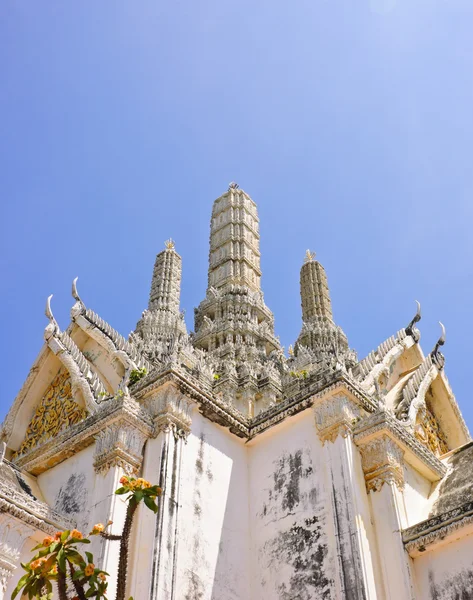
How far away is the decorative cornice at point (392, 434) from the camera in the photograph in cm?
1344

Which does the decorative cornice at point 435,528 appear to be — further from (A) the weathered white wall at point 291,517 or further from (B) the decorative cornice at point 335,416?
(B) the decorative cornice at point 335,416

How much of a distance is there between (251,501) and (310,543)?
2.11 m

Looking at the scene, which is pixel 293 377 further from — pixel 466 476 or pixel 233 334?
pixel 466 476

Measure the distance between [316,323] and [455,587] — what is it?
21.9 metres

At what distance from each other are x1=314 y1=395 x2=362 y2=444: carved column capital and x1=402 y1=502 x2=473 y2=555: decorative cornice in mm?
2273

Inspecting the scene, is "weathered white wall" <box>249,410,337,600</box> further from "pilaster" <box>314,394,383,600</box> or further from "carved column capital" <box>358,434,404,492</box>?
"carved column capital" <box>358,434,404,492</box>

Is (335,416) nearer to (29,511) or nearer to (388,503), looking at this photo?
(388,503)

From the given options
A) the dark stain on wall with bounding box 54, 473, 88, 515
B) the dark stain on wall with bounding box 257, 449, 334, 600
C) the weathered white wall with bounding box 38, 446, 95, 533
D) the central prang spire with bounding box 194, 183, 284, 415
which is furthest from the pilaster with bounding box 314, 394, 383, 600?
the central prang spire with bounding box 194, 183, 284, 415

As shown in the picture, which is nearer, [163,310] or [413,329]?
[413,329]

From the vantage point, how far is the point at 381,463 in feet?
43.4

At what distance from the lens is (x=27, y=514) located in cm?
1186

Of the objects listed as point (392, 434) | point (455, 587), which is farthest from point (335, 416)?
point (455, 587)

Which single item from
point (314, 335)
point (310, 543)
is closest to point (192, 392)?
point (310, 543)

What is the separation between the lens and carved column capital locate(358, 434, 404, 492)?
13125 mm
